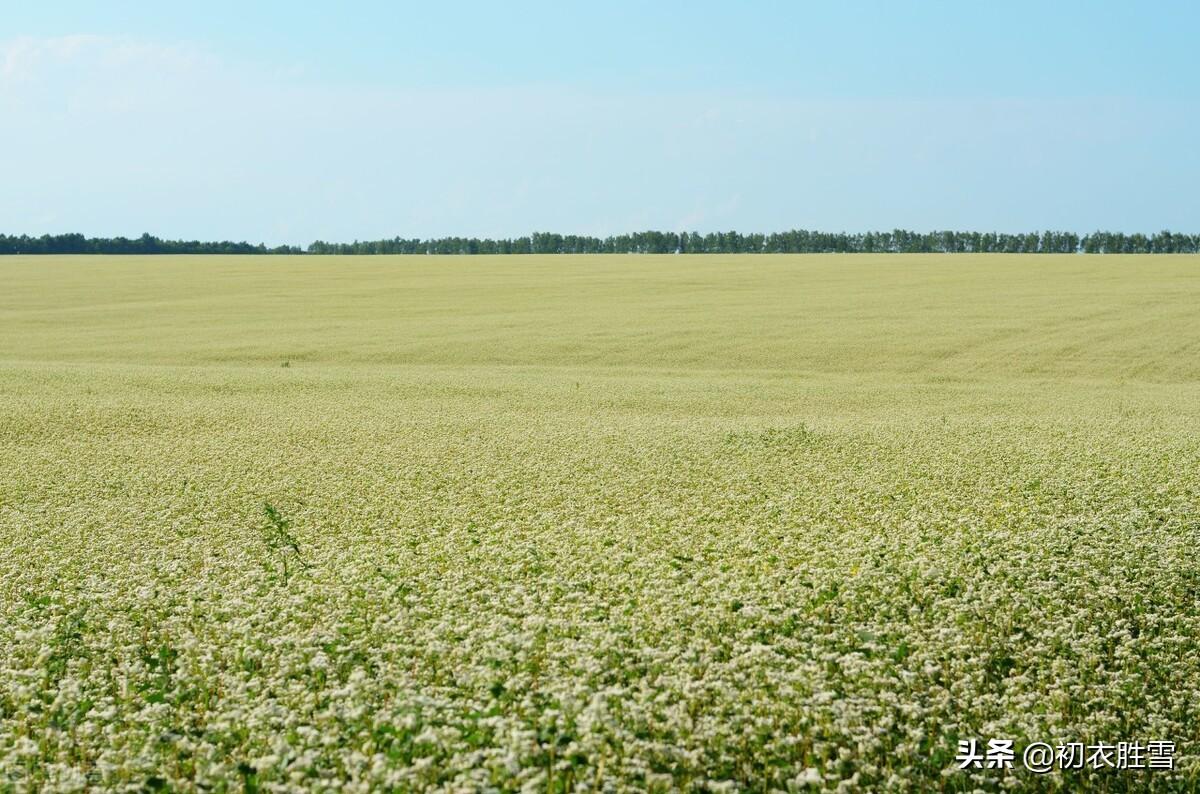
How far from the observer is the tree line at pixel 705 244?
3570 inches

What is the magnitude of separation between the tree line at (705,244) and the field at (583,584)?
7360cm

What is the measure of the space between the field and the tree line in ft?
241

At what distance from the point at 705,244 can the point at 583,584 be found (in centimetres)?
9206

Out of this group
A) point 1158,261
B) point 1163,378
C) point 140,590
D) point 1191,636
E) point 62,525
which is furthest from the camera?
point 1158,261

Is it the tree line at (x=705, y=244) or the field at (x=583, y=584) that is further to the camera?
the tree line at (x=705, y=244)

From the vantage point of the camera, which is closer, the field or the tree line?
the field

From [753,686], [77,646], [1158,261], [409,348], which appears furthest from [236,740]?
[1158,261]

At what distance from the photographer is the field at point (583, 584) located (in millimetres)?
5316

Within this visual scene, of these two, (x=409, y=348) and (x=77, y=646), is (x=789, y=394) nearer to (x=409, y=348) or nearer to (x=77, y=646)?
(x=409, y=348)

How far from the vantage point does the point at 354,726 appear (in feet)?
17.8

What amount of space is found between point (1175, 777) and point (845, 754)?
1.77 metres

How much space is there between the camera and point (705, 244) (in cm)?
9812

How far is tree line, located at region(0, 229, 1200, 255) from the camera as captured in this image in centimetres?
9069

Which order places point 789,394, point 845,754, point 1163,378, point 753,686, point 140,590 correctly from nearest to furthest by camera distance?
point 845,754 → point 753,686 → point 140,590 → point 789,394 → point 1163,378
